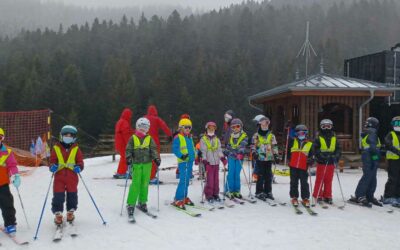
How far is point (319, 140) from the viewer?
745cm

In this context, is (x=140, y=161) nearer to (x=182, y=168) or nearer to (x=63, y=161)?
(x=182, y=168)

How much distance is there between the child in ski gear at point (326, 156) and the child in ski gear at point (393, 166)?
1.05 m

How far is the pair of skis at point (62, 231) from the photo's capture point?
16.9ft

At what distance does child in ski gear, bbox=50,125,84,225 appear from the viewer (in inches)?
221

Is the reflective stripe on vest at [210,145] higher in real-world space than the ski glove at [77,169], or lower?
higher

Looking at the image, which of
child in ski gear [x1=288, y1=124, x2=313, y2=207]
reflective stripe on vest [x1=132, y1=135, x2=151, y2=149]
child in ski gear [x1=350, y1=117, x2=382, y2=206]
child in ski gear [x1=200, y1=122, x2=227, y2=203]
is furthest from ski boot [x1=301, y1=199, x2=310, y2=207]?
reflective stripe on vest [x1=132, y1=135, x2=151, y2=149]

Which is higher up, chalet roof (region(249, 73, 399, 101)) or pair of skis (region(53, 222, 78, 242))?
chalet roof (region(249, 73, 399, 101))

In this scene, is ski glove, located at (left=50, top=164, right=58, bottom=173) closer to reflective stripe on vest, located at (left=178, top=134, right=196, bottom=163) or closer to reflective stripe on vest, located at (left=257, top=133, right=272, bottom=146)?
reflective stripe on vest, located at (left=178, top=134, right=196, bottom=163)

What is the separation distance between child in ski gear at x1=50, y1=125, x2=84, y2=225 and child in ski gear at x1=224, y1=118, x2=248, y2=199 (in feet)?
10.1

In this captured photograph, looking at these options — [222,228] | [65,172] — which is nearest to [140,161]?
[65,172]

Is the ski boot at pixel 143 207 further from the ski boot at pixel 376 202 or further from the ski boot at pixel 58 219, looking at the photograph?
the ski boot at pixel 376 202

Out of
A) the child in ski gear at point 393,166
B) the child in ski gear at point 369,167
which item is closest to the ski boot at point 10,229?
the child in ski gear at point 369,167

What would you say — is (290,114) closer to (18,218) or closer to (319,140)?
(319,140)

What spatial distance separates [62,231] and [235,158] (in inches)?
140
